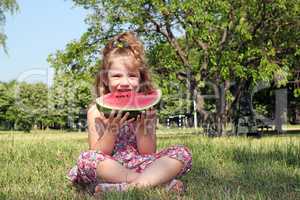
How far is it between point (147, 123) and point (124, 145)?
0.84ft

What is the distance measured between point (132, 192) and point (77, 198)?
0.33 meters

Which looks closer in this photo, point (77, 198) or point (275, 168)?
point (77, 198)

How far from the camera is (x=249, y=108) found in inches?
777

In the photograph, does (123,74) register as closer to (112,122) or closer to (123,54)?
(123,54)

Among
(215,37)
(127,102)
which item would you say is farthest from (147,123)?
(215,37)

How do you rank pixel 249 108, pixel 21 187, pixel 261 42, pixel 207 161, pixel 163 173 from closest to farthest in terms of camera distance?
1. pixel 163 173
2. pixel 21 187
3. pixel 207 161
4. pixel 261 42
5. pixel 249 108

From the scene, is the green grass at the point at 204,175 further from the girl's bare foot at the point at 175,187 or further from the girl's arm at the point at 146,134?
the girl's arm at the point at 146,134

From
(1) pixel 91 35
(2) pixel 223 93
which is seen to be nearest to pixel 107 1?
(1) pixel 91 35

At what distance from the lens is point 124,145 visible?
333cm

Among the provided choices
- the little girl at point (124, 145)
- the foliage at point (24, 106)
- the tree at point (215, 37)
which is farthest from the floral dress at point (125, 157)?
the foliage at point (24, 106)

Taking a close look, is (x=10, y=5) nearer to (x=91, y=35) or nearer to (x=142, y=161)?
(x=91, y=35)

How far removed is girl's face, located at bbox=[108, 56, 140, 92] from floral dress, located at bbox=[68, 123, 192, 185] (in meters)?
0.30

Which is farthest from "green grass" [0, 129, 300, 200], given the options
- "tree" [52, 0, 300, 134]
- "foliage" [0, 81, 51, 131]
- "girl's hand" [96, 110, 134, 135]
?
"foliage" [0, 81, 51, 131]

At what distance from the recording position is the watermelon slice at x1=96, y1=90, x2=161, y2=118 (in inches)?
121
